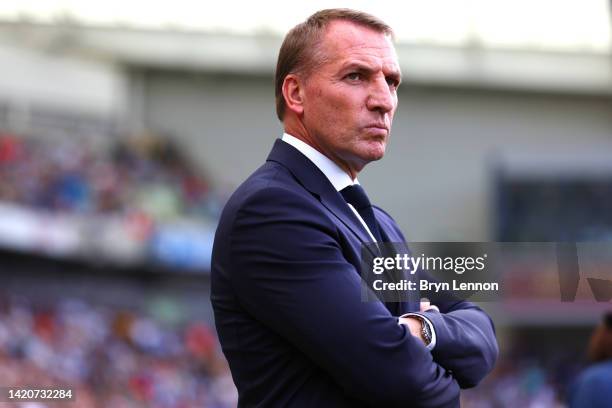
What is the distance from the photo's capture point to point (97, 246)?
18000 millimetres

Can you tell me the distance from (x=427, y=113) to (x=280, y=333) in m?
24.0

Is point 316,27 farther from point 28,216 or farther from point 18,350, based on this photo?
point 28,216

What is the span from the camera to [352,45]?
1.87 meters

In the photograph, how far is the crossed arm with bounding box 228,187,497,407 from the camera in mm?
1657

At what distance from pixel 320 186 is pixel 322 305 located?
0.25m

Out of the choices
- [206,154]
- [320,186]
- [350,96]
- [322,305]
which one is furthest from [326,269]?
[206,154]

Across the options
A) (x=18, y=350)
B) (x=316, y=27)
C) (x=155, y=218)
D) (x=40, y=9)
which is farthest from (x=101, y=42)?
(x=316, y=27)

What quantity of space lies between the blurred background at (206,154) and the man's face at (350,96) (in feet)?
39.3

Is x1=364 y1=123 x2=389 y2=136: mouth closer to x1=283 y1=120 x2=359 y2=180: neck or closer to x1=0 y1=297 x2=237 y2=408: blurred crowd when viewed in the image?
x1=283 y1=120 x2=359 y2=180: neck

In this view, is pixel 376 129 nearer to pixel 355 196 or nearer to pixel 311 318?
pixel 355 196

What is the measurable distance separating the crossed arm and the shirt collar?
0.12m

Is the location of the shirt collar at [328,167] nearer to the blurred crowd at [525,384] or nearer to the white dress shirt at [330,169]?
the white dress shirt at [330,169]

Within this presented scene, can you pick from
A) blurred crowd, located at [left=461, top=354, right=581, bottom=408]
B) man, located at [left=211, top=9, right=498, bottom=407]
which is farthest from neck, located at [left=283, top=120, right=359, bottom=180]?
blurred crowd, located at [left=461, top=354, right=581, bottom=408]

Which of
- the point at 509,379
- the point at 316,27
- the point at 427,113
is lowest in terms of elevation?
the point at 509,379
